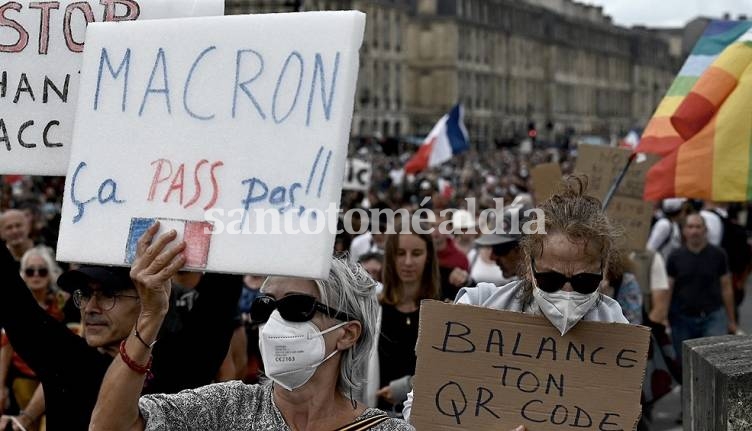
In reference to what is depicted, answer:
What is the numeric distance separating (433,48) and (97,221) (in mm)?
87068

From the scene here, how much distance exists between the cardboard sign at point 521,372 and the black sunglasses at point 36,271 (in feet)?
13.4

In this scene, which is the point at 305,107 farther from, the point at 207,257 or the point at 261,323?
the point at 261,323

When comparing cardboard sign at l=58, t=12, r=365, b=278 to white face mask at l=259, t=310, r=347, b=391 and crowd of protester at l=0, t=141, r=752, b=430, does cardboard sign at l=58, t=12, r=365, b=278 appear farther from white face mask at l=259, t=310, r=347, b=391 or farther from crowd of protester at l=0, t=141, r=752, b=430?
white face mask at l=259, t=310, r=347, b=391

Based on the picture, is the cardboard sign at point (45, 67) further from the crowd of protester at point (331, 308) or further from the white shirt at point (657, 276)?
the white shirt at point (657, 276)

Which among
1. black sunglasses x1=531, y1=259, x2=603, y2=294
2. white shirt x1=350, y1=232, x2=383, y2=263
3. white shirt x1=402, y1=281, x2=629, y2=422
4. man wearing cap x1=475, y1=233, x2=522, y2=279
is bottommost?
white shirt x1=402, y1=281, x2=629, y2=422

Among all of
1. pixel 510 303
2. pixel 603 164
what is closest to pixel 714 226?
pixel 603 164

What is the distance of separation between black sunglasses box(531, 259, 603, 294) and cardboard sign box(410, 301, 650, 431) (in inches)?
3.1

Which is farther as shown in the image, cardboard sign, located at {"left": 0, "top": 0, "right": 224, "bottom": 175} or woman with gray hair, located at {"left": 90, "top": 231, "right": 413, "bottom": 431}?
cardboard sign, located at {"left": 0, "top": 0, "right": 224, "bottom": 175}

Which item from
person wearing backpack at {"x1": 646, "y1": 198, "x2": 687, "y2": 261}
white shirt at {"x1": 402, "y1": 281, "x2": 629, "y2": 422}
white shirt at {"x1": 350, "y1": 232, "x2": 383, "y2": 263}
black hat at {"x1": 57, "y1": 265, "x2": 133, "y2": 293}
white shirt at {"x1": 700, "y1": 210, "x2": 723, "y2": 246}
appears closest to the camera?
white shirt at {"x1": 402, "y1": 281, "x2": 629, "y2": 422}

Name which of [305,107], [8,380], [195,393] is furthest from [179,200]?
[8,380]

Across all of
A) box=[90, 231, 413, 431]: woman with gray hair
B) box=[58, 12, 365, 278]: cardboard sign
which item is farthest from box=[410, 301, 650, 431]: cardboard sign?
box=[58, 12, 365, 278]: cardboard sign

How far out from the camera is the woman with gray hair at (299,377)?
106 inches

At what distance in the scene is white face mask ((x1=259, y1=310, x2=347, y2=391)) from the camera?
106 inches

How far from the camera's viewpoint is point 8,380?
5.68 metres
